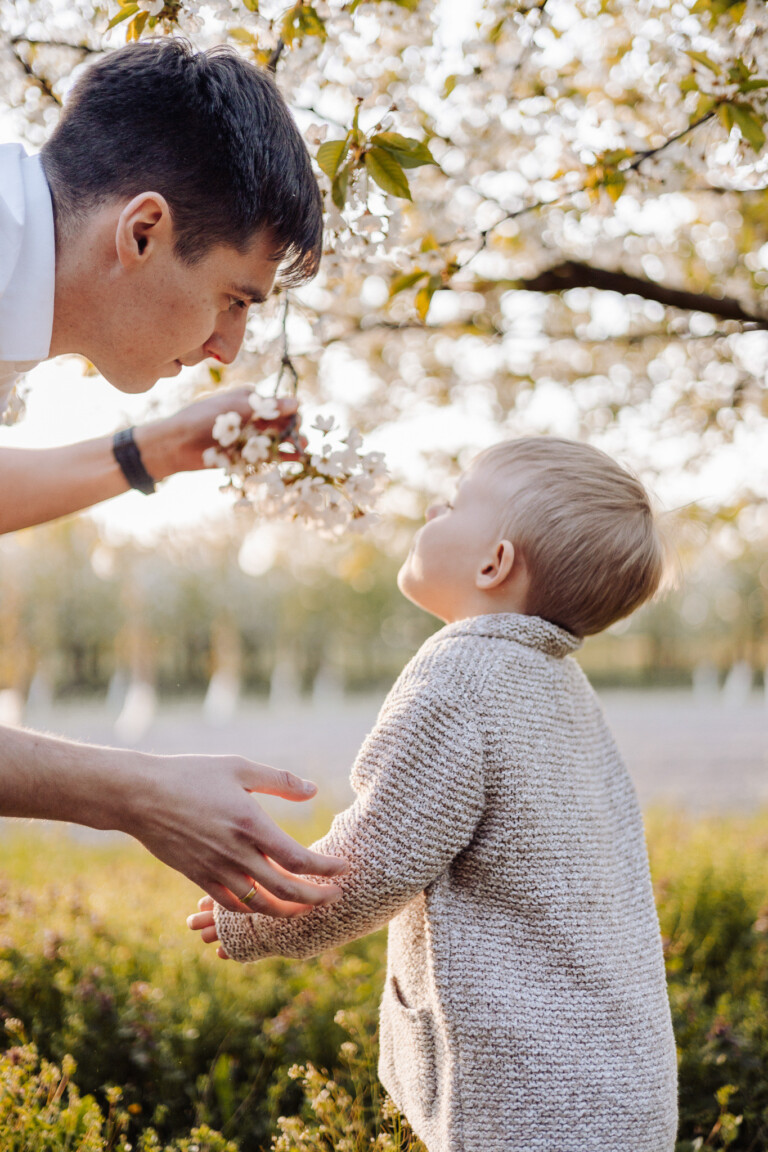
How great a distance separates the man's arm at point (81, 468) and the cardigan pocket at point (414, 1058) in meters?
1.30

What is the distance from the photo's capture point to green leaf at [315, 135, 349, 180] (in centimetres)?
169

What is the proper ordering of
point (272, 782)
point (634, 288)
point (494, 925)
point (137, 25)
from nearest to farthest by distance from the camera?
point (272, 782) → point (494, 925) → point (137, 25) → point (634, 288)

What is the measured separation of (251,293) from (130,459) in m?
0.58

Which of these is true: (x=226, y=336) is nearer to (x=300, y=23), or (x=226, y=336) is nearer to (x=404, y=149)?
(x=404, y=149)

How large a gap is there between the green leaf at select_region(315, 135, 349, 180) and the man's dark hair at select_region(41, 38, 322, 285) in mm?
85

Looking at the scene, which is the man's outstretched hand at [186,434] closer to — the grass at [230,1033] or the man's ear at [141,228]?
the man's ear at [141,228]

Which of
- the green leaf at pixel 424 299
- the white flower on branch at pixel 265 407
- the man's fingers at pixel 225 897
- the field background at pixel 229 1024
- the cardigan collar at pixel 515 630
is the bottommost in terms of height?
the field background at pixel 229 1024

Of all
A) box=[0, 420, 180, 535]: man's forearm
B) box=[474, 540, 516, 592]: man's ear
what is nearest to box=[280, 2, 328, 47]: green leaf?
box=[0, 420, 180, 535]: man's forearm

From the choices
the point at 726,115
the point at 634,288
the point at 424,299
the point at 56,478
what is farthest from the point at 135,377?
the point at 634,288

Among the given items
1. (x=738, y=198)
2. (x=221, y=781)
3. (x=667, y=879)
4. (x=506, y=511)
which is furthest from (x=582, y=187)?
(x=667, y=879)

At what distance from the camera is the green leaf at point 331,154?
1.69 metres

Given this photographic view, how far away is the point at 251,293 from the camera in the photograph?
184 cm

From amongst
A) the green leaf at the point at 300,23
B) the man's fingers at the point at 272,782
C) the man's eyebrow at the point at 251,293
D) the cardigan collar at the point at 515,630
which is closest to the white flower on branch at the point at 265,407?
the man's eyebrow at the point at 251,293

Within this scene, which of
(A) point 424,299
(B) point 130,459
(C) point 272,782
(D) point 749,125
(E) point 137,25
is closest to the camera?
(C) point 272,782
